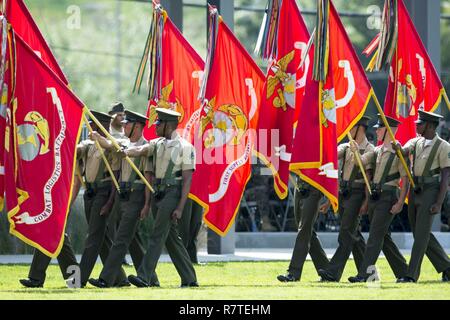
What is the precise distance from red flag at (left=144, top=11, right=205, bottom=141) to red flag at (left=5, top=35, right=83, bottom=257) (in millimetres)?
4542

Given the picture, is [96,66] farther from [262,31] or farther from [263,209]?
[262,31]

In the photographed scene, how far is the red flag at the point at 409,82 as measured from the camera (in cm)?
1811

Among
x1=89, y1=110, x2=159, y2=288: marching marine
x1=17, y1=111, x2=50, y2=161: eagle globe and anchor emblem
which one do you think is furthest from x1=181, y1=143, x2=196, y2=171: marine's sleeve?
x1=17, y1=111, x2=50, y2=161: eagle globe and anchor emblem

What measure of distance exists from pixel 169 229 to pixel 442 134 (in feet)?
39.7

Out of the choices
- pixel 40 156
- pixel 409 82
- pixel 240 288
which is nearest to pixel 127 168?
pixel 40 156

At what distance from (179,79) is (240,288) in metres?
4.86

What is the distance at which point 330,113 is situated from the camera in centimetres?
1695

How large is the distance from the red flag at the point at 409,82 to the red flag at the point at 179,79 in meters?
2.75

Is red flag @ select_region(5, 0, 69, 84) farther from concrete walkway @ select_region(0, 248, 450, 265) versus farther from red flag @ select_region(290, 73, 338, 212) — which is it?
concrete walkway @ select_region(0, 248, 450, 265)

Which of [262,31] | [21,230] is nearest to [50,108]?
[21,230]

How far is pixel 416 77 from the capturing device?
18219 millimetres

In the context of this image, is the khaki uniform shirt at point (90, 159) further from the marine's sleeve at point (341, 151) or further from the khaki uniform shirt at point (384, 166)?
the khaki uniform shirt at point (384, 166)

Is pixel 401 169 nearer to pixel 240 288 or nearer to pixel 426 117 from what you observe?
pixel 426 117

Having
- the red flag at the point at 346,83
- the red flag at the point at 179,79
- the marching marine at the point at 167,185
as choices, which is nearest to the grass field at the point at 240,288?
the marching marine at the point at 167,185
